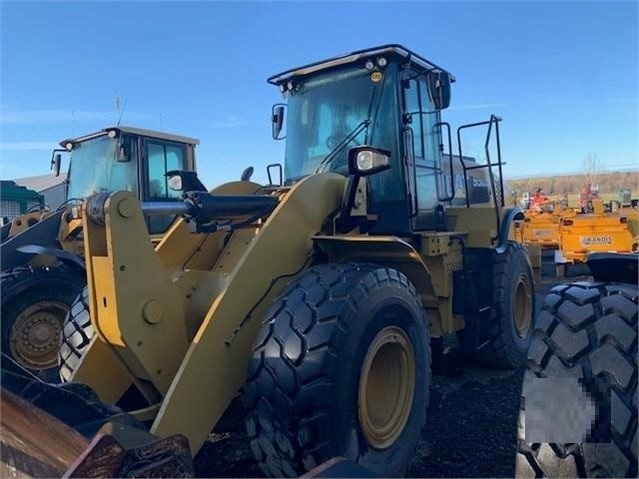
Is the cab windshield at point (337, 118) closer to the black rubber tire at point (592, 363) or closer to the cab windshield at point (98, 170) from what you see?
the black rubber tire at point (592, 363)

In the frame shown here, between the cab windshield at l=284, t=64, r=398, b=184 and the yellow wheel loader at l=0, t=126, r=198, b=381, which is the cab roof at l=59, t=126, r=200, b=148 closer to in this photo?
the yellow wheel loader at l=0, t=126, r=198, b=381

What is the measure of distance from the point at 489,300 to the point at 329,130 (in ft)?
7.65

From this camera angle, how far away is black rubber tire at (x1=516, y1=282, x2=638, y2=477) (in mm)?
1835

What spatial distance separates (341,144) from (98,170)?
14.5 ft

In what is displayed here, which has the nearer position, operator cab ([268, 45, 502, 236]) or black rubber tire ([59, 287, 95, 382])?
black rubber tire ([59, 287, 95, 382])

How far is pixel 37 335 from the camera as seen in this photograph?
5.87 meters

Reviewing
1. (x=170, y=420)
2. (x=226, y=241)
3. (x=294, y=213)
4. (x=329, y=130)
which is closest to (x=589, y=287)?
(x=294, y=213)

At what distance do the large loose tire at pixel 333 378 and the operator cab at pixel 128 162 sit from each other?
14.7 ft

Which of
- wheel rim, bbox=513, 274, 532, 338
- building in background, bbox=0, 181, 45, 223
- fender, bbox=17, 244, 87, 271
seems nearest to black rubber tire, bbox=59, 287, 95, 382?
fender, bbox=17, 244, 87, 271

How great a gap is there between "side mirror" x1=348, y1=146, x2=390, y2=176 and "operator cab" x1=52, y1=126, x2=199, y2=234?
161 inches

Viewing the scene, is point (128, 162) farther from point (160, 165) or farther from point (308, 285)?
point (308, 285)

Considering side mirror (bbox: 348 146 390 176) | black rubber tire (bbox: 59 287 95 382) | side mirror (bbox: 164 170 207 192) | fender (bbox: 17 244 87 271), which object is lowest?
black rubber tire (bbox: 59 287 95 382)

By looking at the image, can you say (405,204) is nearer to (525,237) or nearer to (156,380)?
(156,380)

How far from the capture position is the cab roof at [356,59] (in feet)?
13.9
